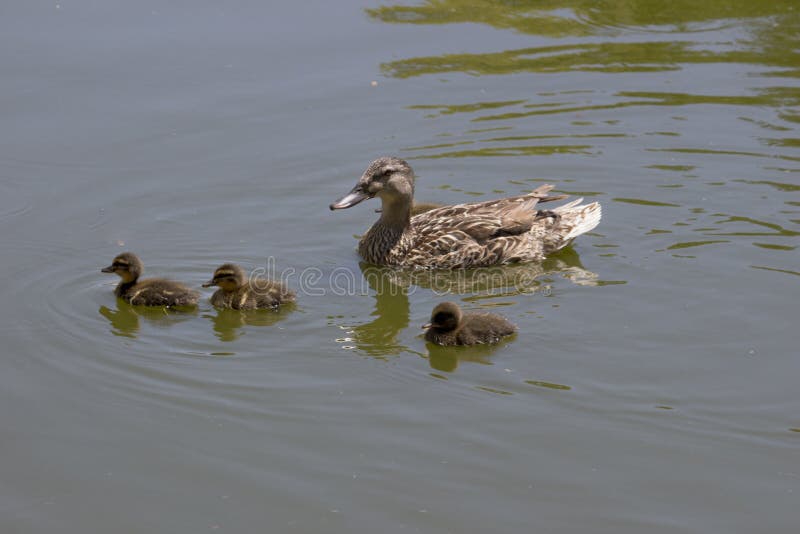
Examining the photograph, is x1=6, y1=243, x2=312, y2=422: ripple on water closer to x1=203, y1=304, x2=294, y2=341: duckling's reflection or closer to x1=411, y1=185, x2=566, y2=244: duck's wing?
x1=203, y1=304, x2=294, y2=341: duckling's reflection

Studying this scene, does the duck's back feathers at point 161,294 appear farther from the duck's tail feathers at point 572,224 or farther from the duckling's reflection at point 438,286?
the duck's tail feathers at point 572,224

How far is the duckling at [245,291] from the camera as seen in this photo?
23.6 feet

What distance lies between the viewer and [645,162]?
9.36m

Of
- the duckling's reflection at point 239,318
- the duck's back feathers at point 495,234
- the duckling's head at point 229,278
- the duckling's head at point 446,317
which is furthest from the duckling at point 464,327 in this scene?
the duck's back feathers at point 495,234

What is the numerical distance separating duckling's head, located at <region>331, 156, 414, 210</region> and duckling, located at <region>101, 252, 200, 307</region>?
4.59 ft

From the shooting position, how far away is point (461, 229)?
8.24m

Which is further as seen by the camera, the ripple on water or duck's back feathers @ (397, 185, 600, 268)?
duck's back feathers @ (397, 185, 600, 268)

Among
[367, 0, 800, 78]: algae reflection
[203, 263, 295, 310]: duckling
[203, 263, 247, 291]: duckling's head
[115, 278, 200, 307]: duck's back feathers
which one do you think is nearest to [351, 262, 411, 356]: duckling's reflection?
[203, 263, 295, 310]: duckling

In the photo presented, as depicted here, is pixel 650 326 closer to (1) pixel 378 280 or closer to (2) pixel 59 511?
(1) pixel 378 280

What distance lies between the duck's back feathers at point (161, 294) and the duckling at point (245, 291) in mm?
131

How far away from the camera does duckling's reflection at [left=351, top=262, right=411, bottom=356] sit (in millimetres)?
6844

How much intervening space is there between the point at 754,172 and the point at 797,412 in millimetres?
3482

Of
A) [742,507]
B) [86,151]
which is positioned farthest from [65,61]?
[742,507]

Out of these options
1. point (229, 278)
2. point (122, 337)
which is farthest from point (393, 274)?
point (122, 337)
